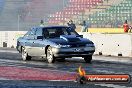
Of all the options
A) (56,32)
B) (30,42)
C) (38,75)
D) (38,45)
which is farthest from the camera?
(30,42)

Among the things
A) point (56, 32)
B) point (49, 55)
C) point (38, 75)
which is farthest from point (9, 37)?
point (38, 75)

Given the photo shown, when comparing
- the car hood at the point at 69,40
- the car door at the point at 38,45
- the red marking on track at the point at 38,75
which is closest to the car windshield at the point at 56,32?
the car door at the point at 38,45

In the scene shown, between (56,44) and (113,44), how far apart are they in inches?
280

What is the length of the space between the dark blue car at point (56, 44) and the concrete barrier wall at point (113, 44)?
5.12m

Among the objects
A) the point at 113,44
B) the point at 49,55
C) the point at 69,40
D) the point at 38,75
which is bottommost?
the point at 38,75

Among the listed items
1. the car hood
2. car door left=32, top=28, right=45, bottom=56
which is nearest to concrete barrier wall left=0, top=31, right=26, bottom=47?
car door left=32, top=28, right=45, bottom=56

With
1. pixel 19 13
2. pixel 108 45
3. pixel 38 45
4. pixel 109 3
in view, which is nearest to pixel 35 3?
pixel 19 13

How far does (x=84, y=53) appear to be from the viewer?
52.8 feet

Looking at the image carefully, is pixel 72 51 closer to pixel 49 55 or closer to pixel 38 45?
pixel 49 55

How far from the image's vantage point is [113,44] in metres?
22.4

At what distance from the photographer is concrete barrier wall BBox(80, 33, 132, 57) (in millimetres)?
21484

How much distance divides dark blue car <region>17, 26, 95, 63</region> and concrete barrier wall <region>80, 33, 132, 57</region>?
5.12 metres

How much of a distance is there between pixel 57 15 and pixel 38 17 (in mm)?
3888

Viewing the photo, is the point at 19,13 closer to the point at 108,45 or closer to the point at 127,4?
the point at 127,4
